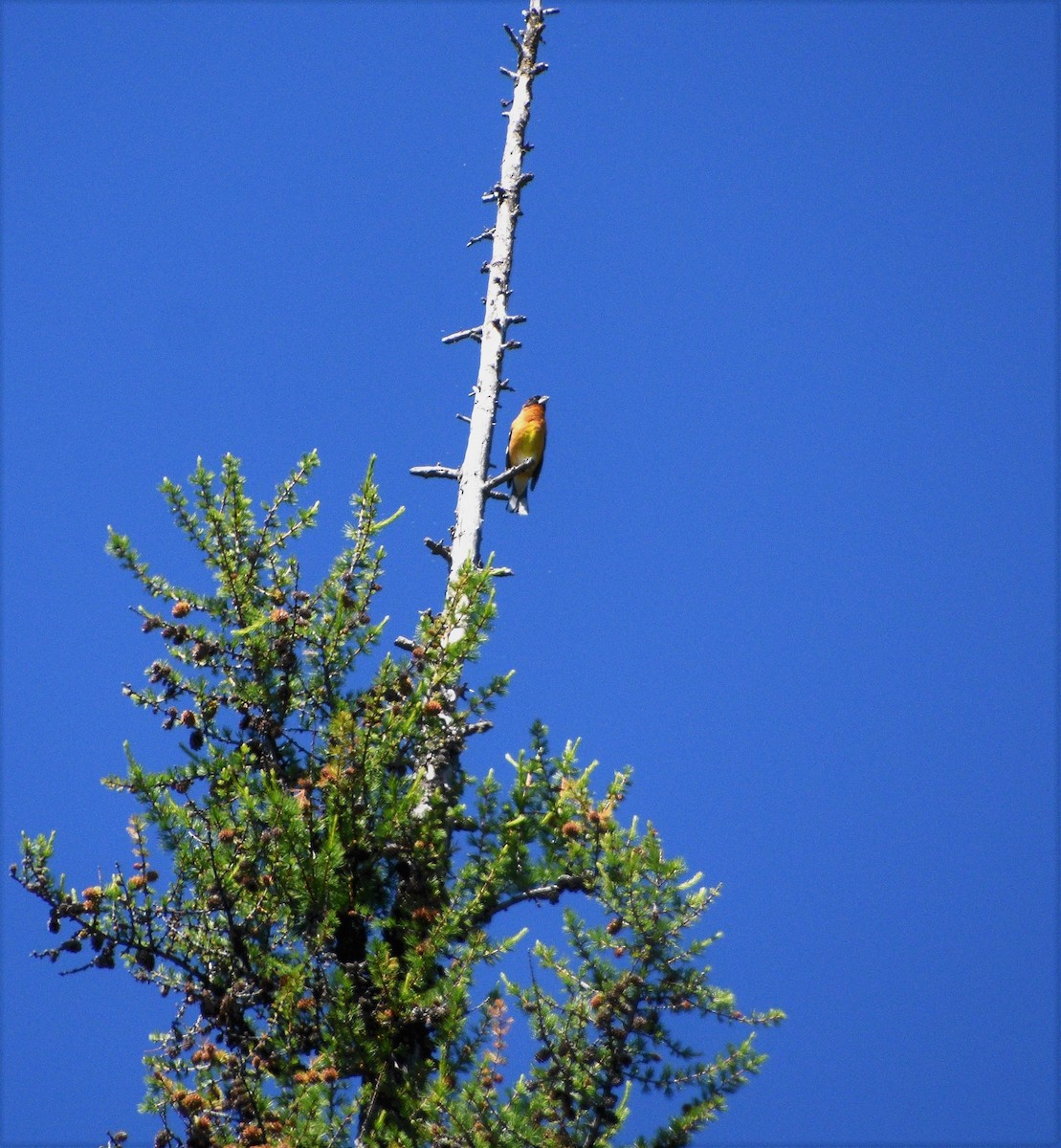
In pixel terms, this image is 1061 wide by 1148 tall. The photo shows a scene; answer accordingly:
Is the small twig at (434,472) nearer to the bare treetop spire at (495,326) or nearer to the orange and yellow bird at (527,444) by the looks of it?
the bare treetop spire at (495,326)

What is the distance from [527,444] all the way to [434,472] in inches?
103

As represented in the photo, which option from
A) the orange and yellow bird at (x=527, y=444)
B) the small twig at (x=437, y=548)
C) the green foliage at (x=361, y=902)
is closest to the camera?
the green foliage at (x=361, y=902)

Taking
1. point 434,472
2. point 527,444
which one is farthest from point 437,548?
point 527,444

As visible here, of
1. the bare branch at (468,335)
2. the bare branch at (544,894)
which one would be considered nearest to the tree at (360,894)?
the bare branch at (544,894)

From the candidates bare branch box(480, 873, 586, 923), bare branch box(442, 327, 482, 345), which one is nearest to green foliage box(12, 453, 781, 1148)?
bare branch box(480, 873, 586, 923)

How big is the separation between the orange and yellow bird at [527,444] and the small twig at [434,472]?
7.36 ft

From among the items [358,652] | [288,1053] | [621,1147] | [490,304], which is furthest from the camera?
[490,304]

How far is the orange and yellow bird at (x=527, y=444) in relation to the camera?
1060 cm

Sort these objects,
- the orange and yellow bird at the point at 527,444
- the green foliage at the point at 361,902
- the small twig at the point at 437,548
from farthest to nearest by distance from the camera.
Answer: the orange and yellow bird at the point at 527,444, the small twig at the point at 437,548, the green foliage at the point at 361,902

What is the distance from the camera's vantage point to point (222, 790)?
610cm

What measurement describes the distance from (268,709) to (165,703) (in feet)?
1.74

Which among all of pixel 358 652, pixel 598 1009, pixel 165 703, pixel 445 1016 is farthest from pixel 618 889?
pixel 165 703

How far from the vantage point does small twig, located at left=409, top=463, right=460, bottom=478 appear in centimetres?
817

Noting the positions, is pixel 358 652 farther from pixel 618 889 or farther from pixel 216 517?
pixel 618 889
